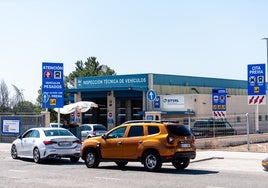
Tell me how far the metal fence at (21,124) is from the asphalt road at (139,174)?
12.4 meters

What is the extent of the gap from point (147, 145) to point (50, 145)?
5389 mm

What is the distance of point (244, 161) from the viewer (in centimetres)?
2150

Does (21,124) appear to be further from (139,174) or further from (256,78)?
(139,174)

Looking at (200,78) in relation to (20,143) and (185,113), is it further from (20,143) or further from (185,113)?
(20,143)

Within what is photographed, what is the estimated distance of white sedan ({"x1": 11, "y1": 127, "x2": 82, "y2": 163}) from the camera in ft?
72.5

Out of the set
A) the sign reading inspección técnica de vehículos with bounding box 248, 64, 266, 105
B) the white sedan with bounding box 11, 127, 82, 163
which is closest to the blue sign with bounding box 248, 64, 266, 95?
the sign reading inspección técnica de vehículos with bounding box 248, 64, 266, 105

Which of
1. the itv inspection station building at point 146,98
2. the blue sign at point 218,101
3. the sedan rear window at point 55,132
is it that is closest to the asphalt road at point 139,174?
the sedan rear window at point 55,132

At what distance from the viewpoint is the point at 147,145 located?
18.5 meters

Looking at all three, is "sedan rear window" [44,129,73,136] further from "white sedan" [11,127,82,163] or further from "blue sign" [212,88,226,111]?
"blue sign" [212,88,226,111]

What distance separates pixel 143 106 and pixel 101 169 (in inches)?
1162

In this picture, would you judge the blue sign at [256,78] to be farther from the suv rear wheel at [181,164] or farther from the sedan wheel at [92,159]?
the sedan wheel at [92,159]

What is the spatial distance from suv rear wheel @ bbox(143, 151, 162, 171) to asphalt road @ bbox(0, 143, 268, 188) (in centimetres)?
28

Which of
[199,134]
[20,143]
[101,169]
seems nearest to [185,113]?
[199,134]

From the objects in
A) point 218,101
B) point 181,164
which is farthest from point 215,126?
point 181,164
